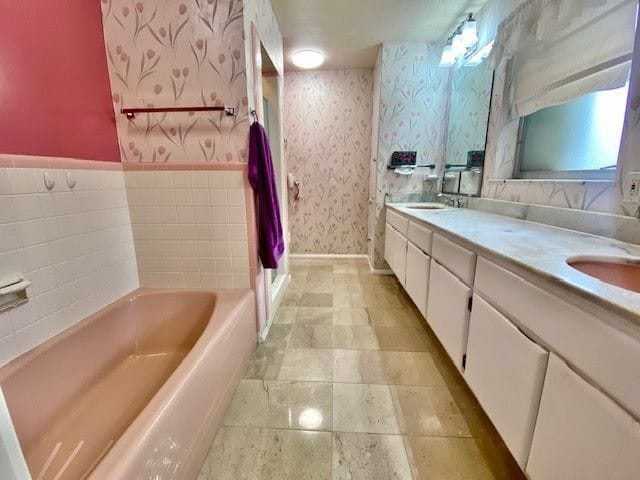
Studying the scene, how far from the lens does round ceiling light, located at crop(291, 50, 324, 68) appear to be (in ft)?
9.21

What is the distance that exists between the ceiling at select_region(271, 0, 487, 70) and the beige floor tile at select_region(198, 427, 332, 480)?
271cm

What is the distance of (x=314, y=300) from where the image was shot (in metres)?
2.51

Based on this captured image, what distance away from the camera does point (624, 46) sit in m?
1.13

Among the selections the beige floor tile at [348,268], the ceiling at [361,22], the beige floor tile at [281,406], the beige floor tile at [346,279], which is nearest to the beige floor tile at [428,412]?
the beige floor tile at [281,406]

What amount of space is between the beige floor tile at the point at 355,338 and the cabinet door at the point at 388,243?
89 cm

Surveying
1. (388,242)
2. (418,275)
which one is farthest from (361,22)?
(418,275)

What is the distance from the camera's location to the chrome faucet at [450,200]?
246cm

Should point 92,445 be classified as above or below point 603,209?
below

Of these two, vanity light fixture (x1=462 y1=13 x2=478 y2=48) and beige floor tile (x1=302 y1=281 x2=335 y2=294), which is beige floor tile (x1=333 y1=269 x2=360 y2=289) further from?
vanity light fixture (x1=462 y1=13 x2=478 y2=48)

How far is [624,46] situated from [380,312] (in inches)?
76.1

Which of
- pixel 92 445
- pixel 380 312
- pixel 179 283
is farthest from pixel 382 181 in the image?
pixel 92 445

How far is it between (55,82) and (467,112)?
2.78 m

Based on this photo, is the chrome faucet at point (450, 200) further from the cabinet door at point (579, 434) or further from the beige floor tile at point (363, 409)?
the cabinet door at point (579, 434)

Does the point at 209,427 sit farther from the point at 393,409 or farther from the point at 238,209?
the point at 238,209
